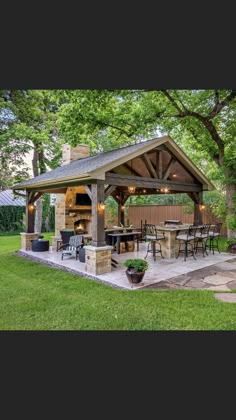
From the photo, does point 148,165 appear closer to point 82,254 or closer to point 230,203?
point 82,254

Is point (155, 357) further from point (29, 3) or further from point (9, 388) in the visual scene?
point (29, 3)

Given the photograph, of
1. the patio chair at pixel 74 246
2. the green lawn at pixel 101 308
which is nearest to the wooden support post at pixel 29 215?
the patio chair at pixel 74 246

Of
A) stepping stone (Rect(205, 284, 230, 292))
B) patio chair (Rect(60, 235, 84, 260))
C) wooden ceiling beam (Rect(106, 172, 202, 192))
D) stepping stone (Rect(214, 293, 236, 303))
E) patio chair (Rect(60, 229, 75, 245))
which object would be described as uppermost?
wooden ceiling beam (Rect(106, 172, 202, 192))

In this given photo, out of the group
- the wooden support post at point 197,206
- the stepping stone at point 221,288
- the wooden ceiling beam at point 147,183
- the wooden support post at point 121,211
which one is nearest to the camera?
the stepping stone at point 221,288

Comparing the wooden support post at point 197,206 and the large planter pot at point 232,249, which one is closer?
the large planter pot at point 232,249

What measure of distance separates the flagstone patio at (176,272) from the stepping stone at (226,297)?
1.15ft

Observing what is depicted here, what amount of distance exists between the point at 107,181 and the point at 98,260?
229 centimetres

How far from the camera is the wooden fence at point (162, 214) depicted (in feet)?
53.5

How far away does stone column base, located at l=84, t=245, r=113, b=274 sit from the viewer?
7320 millimetres

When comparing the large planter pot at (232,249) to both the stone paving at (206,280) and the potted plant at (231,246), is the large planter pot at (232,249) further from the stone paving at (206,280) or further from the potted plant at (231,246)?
the stone paving at (206,280)

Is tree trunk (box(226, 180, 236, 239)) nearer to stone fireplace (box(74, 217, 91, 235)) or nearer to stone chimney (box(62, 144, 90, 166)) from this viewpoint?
stone fireplace (box(74, 217, 91, 235))

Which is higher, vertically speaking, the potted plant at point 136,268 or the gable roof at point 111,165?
the gable roof at point 111,165

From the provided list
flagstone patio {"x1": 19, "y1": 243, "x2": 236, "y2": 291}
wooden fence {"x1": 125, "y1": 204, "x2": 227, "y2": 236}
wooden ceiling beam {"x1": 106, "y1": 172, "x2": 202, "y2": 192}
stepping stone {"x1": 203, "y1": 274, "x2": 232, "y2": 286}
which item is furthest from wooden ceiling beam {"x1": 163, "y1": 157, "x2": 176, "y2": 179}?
wooden fence {"x1": 125, "y1": 204, "x2": 227, "y2": 236}

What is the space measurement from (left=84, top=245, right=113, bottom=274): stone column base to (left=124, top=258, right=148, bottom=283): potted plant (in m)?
1.27
